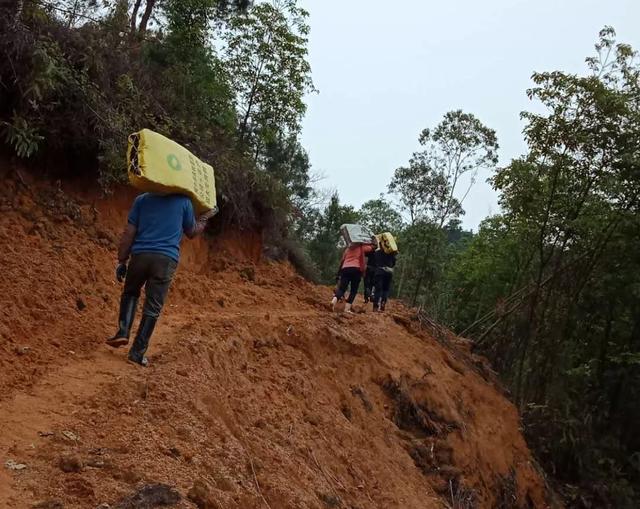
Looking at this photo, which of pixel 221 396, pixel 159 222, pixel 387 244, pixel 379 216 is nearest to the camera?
pixel 221 396

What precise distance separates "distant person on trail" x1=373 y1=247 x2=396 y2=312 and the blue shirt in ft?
25.2

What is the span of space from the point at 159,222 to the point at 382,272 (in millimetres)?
7920

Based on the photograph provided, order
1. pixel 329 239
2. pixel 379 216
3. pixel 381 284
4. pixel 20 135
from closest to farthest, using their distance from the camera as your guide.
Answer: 1. pixel 20 135
2. pixel 381 284
3. pixel 329 239
4. pixel 379 216

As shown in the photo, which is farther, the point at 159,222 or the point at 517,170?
the point at 517,170

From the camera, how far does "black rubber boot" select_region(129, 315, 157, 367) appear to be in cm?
511

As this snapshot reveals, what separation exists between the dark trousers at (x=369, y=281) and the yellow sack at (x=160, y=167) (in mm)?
8075

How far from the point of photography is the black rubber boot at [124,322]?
17.5 ft

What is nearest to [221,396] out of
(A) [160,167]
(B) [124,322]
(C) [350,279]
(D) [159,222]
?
(B) [124,322]

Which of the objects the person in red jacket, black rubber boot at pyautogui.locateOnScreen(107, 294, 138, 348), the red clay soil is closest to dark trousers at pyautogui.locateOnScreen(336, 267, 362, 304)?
the person in red jacket

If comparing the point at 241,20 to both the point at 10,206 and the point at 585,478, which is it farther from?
the point at 585,478

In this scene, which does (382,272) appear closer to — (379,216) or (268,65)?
(268,65)

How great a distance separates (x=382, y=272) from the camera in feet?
42.1

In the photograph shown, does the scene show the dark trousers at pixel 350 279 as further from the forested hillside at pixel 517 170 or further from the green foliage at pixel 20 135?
the green foliage at pixel 20 135

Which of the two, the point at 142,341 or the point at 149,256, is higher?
the point at 149,256
